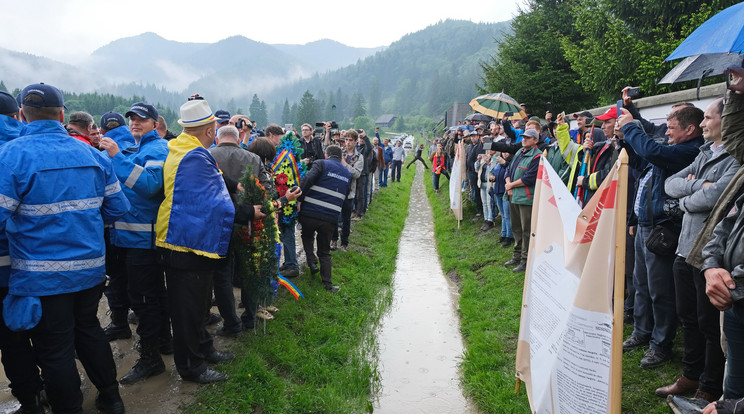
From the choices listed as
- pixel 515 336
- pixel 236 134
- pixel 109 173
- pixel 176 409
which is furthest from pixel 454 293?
pixel 109 173

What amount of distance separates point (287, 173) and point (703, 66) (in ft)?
17.0

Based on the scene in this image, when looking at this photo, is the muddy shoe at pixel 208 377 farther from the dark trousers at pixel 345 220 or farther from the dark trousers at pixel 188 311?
the dark trousers at pixel 345 220

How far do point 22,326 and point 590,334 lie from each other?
379cm

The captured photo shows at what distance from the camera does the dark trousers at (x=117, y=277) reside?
15.4 ft

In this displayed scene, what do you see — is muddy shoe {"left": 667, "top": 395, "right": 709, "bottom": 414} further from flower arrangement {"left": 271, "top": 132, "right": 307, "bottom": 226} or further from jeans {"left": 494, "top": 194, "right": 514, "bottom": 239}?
jeans {"left": 494, "top": 194, "right": 514, "bottom": 239}

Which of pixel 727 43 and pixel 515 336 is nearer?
pixel 727 43

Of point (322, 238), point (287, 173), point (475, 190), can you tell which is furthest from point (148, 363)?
point (475, 190)

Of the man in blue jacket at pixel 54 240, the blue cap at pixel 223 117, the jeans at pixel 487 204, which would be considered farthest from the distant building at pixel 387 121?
the man in blue jacket at pixel 54 240

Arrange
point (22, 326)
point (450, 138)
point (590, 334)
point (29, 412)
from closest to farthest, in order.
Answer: point (590, 334)
point (22, 326)
point (29, 412)
point (450, 138)

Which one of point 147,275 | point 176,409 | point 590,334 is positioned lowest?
point 176,409

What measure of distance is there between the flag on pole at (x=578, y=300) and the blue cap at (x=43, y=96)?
3848 mm

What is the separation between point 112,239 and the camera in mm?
4332

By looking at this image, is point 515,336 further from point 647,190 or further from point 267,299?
point 267,299

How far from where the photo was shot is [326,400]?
169 inches
